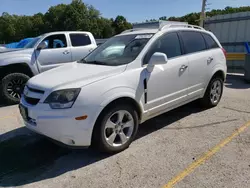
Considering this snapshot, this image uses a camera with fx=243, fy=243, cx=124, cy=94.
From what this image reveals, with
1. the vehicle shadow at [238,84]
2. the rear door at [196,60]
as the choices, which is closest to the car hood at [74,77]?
the rear door at [196,60]

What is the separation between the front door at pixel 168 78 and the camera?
3.77 meters

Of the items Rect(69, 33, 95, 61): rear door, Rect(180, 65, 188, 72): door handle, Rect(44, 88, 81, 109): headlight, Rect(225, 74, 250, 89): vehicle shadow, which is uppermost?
Rect(69, 33, 95, 61): rear door

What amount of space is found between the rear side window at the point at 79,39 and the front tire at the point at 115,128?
5.06 metres

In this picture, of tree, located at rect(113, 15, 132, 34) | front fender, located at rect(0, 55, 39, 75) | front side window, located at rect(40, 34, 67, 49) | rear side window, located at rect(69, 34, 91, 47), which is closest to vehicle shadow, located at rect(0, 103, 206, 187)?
front fender, located at rect(0, 55, 39, 75)

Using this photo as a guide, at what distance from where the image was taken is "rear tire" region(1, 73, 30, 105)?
20.3 feet

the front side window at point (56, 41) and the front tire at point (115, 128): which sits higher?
the front side window at point (56, 41)

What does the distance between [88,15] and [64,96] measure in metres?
52.4

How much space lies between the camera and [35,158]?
3.42 m

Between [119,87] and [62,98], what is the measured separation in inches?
30.3

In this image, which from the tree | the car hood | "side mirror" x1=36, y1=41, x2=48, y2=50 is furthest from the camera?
the tree

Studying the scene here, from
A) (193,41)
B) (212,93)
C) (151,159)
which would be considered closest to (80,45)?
(193,41)

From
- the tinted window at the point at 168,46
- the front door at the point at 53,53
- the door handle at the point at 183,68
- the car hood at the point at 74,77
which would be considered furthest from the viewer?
the front door at the point at 53,53

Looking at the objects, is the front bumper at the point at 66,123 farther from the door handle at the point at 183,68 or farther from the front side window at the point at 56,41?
the front side window at the point at 56,41

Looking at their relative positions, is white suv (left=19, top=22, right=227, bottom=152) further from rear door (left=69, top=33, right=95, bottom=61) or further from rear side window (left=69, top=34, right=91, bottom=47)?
rear side window (left=69, top=34, right=91, bottom=47)
